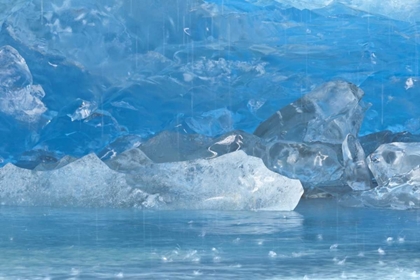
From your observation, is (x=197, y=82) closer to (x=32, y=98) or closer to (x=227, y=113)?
(x=227, y=113)

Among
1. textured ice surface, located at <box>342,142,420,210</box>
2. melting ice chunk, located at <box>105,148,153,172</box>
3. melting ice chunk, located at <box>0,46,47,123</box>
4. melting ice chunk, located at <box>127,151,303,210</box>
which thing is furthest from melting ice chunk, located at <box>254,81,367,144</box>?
melting ice chunk, located at <box>0,46,47,123</box>

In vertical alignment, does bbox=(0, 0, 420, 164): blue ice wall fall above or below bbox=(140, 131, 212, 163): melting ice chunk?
above

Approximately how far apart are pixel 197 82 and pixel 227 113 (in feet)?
0.99

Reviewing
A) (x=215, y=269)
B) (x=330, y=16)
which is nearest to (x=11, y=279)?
(x=215, y=269)

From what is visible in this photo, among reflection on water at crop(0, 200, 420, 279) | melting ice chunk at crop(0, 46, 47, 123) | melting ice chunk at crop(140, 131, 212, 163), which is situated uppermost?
melting ice chunk at crop(0, 46, 47, 123)

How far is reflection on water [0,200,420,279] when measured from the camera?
5.32ft

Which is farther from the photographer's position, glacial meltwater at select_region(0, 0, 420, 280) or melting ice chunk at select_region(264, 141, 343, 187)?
melting ice chunk at select_region(264, 141, 343, 187)

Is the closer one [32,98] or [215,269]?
[215,269]

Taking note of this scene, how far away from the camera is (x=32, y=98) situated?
4820 mm

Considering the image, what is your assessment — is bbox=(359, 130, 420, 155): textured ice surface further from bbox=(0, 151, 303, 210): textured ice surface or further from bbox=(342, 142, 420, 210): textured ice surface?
bbox=(0, 151, 303, 210): textured ice surface

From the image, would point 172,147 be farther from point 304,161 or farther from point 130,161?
point 304,161

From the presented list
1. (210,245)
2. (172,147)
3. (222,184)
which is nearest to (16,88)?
(172,147)

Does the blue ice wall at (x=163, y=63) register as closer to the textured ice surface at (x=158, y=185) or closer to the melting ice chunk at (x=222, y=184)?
the textured ice surface at (x=158, y=185)

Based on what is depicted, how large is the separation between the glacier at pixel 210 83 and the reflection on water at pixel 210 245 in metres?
1.01
